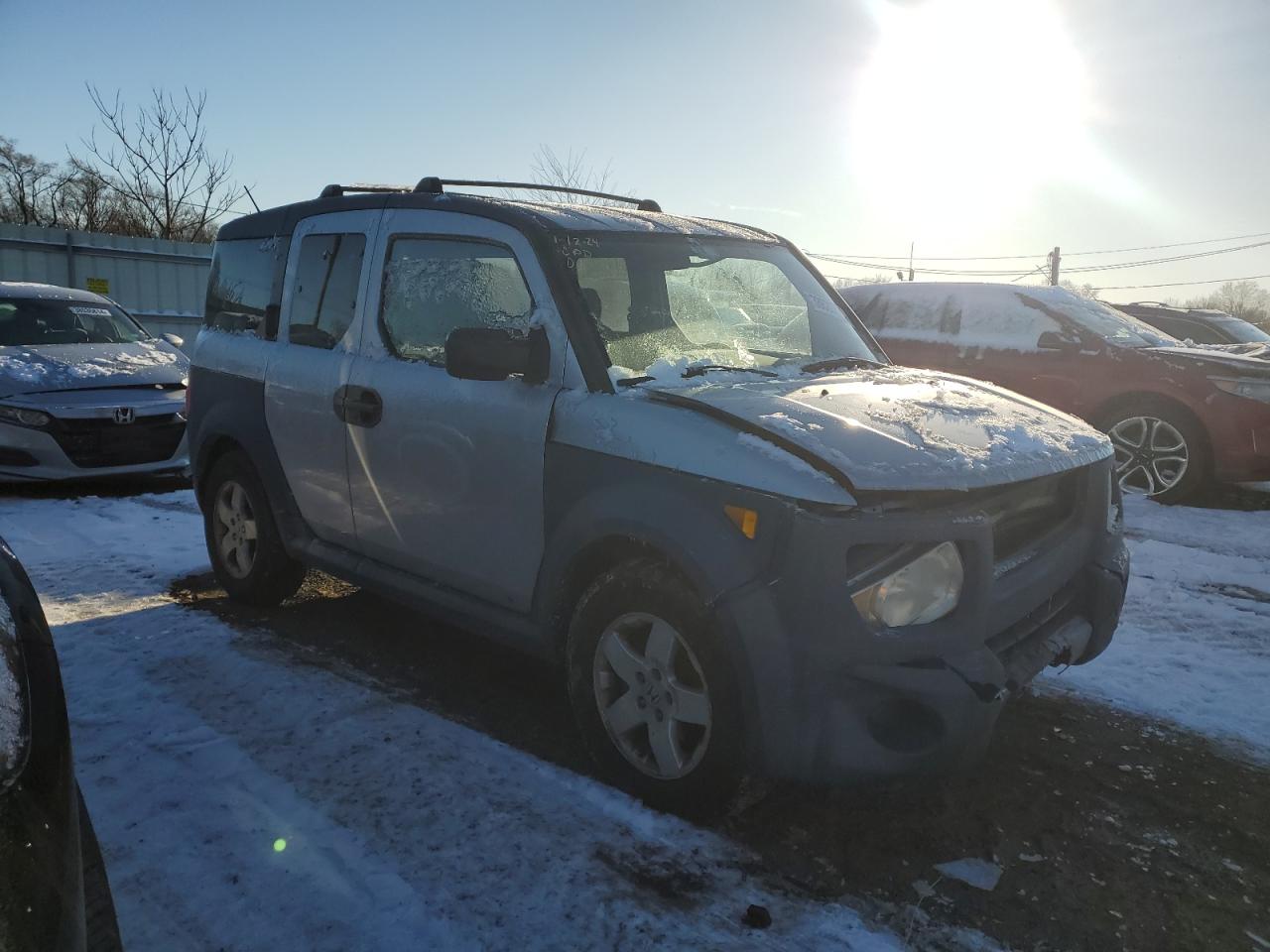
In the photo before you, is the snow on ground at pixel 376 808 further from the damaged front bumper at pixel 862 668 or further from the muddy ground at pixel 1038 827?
the damaged front bumper at pixel 862 668

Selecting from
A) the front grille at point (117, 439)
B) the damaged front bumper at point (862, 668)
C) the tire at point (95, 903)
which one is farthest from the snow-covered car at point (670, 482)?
the front grille at point (117, 439)

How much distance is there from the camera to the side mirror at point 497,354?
290 centimetres

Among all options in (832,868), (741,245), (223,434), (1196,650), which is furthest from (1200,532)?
(223,434)

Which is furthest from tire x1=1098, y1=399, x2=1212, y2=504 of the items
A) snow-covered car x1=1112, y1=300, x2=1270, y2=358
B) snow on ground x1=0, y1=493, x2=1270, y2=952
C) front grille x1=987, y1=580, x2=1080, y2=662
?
front grille x1=987, y1=580, x2=1080, y2=662

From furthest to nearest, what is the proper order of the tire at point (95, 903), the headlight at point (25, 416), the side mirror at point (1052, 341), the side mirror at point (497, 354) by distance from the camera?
the side mirror at point (1052, 341) → the headlight at point (25, 416) → the side mirror at point (497, 354) → the tire at point (95, 903)

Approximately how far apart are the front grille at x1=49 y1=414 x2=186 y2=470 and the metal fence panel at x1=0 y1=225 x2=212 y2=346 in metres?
9.18

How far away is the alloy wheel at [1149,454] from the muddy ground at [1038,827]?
4.63 metres

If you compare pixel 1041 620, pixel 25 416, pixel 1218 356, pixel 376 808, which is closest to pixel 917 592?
pixel 1041 620

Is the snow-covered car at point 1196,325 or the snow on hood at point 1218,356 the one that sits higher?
the snow-covered car at point 1196,325

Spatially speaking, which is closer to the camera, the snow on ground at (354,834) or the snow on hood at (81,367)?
the snow on ground at (354,834)

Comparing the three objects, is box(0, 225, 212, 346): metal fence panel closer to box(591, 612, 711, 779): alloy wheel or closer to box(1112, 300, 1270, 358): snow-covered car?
box(1112, 300, 1270, 358): snow-covered car

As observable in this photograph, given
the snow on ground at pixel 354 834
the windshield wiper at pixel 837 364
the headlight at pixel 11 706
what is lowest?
the snow on ground at pixel 354 834

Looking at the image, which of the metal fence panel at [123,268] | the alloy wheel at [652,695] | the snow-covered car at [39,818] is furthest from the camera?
the metal fence panel at [123,268]

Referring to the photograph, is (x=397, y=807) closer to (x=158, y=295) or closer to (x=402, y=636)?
(x=402, y=636)
